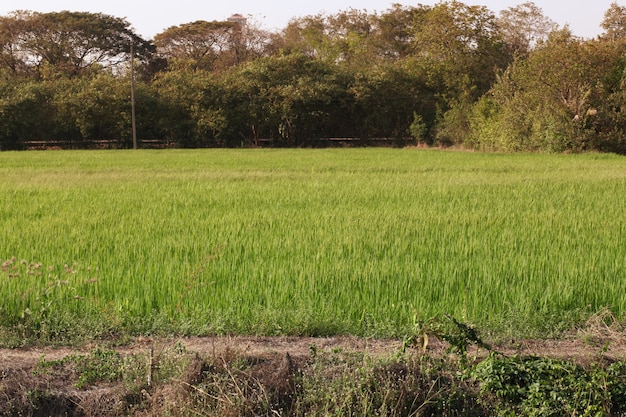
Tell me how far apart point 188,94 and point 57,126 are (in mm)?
6641

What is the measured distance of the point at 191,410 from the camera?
2.71 meters

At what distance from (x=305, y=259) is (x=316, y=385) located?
2.35 meters

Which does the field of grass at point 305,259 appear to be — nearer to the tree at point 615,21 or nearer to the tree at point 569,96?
the tree at point 569,96

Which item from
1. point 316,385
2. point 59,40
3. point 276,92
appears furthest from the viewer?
point 59,40

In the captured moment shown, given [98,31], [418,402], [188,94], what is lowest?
[418,402]

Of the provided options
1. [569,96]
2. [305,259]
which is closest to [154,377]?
[305,259]

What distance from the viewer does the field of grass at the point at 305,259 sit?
371 cm

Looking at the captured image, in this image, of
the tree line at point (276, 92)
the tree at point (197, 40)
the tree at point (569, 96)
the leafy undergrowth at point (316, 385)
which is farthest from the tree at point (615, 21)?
the leafy undergrowth at point (316, 385)

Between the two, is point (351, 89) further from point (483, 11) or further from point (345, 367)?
point (345, 367)

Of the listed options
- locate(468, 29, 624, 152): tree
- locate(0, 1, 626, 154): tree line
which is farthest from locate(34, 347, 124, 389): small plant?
locate(0, 1, 626, 154): tree line

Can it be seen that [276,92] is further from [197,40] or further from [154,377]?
[154,377]

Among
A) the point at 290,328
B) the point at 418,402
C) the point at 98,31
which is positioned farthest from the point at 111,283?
the point at 98,31

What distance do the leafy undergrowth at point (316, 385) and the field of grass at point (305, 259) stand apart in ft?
1.38

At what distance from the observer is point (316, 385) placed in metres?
2.83
